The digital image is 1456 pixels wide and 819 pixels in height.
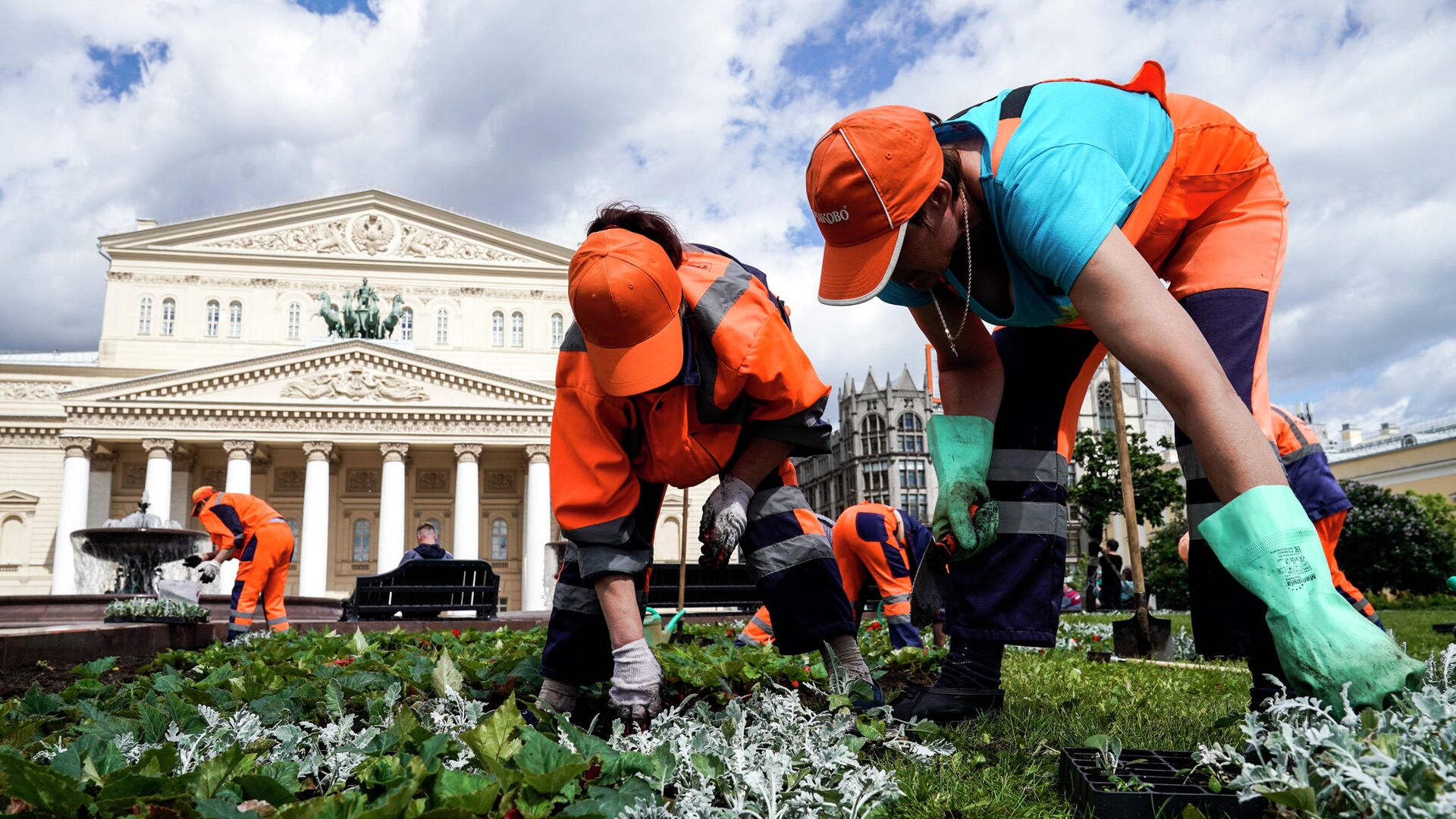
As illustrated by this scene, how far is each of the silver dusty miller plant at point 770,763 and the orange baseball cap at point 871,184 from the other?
103cm

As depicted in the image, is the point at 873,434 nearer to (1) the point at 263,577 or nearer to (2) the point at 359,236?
(2) the point at 359,236

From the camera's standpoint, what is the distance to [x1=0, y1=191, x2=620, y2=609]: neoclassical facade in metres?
39.4

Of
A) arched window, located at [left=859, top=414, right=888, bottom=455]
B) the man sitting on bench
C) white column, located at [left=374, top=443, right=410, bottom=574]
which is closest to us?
the man sitting on bench

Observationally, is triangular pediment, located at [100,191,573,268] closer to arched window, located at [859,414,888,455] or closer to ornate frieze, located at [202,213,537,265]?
ornate frieze, located at [202,213,537,265]

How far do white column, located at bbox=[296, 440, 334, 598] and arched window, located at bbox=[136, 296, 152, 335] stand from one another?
48.8ft

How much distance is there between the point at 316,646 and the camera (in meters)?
5.22

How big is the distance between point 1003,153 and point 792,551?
134 centimetres

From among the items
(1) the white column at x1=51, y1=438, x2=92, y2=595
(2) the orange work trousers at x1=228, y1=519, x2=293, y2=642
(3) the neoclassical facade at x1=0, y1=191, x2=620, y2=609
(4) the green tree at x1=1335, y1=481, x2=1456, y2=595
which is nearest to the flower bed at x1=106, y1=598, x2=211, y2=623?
(2) the orange work trousers at x1=228, y1=519, x2=293, y2=642

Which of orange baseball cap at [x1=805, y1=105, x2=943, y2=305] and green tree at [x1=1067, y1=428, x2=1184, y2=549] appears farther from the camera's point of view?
green tree at [x1=1067, y1=428, x2=1184, y2=549]

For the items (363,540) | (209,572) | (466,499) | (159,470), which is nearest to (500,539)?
(363,540)

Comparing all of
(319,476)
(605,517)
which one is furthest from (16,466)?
(605,517)

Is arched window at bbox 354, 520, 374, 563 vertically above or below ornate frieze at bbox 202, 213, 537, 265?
below

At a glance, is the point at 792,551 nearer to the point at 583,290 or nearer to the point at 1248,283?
the point at 583,290

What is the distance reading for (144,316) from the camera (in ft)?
160
